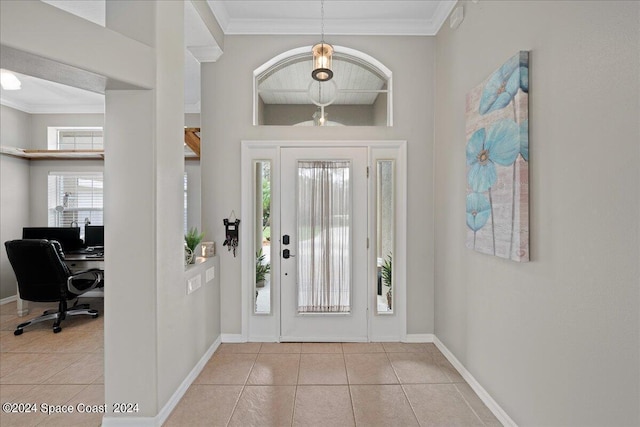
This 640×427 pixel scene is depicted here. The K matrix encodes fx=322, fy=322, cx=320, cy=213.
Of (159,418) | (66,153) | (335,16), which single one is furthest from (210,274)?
(66,153)

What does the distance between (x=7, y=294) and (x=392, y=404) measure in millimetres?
5725

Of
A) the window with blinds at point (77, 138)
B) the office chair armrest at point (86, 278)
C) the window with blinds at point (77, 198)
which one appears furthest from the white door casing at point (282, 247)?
the window with blinds at point (77, 138)

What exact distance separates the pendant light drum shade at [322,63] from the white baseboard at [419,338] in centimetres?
271

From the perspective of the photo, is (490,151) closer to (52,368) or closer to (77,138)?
(52,368)

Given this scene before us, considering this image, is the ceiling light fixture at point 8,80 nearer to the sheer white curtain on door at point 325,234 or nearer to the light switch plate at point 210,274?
the light switch plate at point 210,274

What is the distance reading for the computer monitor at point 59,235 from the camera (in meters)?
4.59

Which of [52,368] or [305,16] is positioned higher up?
[305,16]

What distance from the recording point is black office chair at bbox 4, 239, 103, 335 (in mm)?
3607

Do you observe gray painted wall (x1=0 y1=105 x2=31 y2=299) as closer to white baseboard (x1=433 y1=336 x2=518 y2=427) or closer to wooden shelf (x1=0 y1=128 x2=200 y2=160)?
wooden shelf (x1=0 y1=128 x2=200 y2=160)

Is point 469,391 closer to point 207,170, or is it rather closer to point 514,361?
point 514,361

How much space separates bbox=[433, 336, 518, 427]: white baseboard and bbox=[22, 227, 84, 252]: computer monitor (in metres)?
5.08

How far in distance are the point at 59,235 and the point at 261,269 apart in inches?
132

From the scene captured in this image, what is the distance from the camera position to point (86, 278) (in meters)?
4.06

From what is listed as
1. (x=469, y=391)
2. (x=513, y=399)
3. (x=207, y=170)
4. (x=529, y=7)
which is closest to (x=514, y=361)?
(x=513, y=399)
